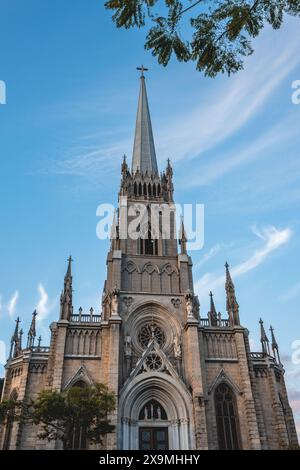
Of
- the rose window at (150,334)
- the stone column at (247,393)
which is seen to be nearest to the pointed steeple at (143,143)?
the rose window at (150,334)

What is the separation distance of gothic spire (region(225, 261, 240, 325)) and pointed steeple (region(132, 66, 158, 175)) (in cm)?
1577

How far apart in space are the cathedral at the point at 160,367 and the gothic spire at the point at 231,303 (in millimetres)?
84

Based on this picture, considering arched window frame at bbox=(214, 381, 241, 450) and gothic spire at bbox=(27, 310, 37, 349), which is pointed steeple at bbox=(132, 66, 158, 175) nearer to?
gothic spire at bbox=(27, 310, 37, 349)

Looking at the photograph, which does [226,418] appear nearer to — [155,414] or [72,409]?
[155,414]

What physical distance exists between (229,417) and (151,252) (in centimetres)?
1572

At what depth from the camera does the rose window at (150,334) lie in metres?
31.5

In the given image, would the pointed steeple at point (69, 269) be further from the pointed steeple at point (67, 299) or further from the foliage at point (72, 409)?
the foliage at point (72, 409)

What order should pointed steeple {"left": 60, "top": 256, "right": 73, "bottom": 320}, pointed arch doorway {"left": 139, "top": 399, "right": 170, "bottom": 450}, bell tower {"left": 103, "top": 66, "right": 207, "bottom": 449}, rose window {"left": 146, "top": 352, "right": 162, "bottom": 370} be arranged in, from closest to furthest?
1. pointed arch doorway {"left": 139, "top": 399, "right": 170, "bottom": 450}
2. bell tower {"left": 103, "top": 66, "right": 207, "bottom": 449}
3. rose window {"left": 146, "top": 352, "right": 162, "bottom": 370}
4. pointed steeple {"left": 60, "top": 256, "right": 73, "bottom": 320}

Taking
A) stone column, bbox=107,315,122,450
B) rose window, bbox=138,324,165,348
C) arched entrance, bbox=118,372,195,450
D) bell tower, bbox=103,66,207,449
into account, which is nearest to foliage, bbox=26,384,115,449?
stone column, bbox=107,315,122,450

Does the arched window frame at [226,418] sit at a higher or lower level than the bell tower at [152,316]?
lower

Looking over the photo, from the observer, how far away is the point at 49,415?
20.5m

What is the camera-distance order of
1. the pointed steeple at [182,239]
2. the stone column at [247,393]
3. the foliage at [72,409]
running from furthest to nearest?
the pointed steeple at [182,239]
the stone column at [247,393]
the foliage at [72,409]

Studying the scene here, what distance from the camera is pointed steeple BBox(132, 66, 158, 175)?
148ft
